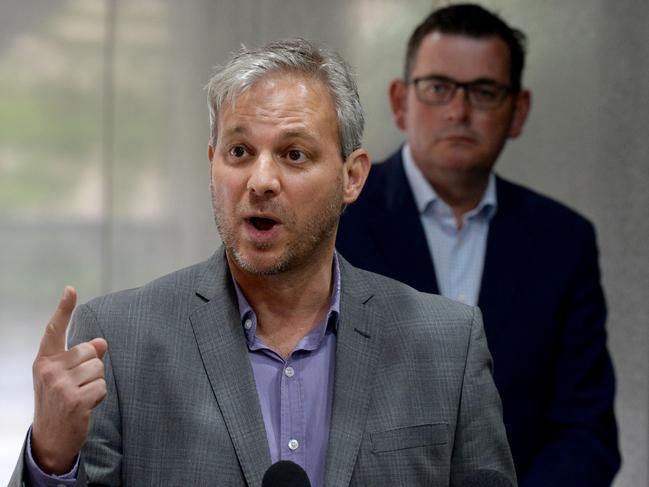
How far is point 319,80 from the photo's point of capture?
81.7 inches

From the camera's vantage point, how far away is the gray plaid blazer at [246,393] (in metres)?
1.90

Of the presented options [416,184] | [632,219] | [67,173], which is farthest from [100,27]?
[632,219]

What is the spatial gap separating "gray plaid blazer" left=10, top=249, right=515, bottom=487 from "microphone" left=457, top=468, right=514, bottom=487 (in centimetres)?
13

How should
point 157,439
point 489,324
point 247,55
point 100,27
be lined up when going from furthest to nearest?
point 100,27
point 489,324
point 247,55
point 157,439

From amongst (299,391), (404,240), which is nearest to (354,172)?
(299,391)

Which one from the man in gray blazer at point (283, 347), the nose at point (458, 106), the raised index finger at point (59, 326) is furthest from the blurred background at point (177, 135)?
the raised index finger at point (59, 326)

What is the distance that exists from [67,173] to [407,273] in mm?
1140

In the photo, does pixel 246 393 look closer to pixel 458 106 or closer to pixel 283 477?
pixel 283 477

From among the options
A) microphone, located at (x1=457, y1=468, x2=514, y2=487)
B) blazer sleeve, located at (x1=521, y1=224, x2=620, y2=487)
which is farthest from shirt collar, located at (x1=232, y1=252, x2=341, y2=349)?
→ blazer sleeve, located at (x1=521, y1=224, x2=620, y2=487)

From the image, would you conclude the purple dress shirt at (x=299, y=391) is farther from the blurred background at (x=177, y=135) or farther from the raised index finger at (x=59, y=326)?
the blurred background at (x=177, y=135)

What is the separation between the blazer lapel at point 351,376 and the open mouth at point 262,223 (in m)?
0.23

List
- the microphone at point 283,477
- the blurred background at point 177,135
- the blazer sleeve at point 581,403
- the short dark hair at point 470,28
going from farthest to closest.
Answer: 1. the blurred background at point 177,135
2. the short dark hair at point 470,28
3. the blazer sleeve at point 581,403
4. the microphone at point 283,477

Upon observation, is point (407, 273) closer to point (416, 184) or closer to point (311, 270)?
point (416, 184)

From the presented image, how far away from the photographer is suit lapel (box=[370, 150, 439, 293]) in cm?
317
